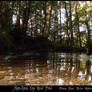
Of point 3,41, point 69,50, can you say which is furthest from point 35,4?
point 3,41

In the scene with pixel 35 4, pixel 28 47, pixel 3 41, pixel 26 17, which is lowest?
pixel 28 47

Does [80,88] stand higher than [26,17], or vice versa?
[26,17]

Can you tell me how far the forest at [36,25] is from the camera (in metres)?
6.00

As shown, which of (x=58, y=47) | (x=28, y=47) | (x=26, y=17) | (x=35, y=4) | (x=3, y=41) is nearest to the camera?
(x=3, y=41)

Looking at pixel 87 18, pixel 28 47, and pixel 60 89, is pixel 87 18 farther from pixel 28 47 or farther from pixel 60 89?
pixel 60 89

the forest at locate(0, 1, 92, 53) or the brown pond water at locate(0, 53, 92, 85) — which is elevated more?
the forest at locate(0, 1, 92, 53)

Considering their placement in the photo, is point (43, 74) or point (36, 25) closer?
point (43, 74)

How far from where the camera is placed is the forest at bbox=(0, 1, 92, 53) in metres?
6.00

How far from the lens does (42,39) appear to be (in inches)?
580

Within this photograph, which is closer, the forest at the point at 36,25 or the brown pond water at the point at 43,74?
the brown pond water at the point at 43,74

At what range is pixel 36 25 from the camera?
24359mm

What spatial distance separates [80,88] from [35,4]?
18.1 meters

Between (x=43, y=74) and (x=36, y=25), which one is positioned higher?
(x=36, y=25)

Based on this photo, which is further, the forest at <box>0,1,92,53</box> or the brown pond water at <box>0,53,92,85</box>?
the forest at <box>0,1,92,53</box>
